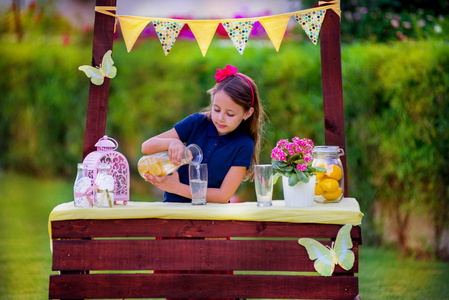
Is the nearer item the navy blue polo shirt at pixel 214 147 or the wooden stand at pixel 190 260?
the wooden stand at pixel 190 260

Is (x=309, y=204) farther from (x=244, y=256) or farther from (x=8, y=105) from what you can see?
(x=8, y=105)

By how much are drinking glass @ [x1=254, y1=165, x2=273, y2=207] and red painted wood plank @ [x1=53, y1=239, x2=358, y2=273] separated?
17cm

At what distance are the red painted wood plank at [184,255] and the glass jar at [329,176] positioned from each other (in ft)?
0.93

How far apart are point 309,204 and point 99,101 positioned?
1.04 metres

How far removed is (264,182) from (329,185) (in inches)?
11.8

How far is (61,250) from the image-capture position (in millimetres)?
2336

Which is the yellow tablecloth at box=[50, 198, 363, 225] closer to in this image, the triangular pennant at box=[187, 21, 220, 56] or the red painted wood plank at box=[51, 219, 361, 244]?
the red painted wood plank at box=[51, 219, 361, 244]

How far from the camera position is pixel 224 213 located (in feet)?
7.56

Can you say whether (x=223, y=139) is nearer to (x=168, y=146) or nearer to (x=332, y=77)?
(x=168, y=146)

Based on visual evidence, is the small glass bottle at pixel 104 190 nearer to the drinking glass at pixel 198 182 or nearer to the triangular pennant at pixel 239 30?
the drinking glass at pixel 198 182

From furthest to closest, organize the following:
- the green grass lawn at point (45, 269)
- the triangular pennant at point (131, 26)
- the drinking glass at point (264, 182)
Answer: the green grass lawn at point (45, 269) → the triangular pennant at point (131, 26) → the drinking glass at point (264, 182)

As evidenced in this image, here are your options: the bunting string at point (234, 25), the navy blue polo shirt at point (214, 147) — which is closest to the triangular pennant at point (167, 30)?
the bunting string at point (234, 25)

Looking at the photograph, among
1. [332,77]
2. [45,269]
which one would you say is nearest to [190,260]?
[332,77]

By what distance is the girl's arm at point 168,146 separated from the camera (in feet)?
7.82
